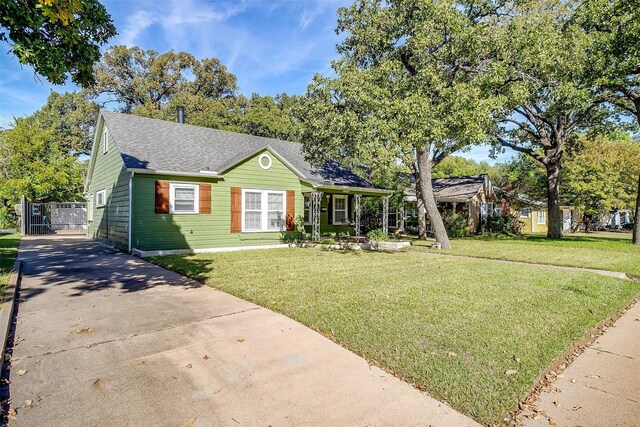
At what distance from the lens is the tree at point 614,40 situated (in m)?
13.0

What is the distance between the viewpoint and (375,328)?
4582 millimetres

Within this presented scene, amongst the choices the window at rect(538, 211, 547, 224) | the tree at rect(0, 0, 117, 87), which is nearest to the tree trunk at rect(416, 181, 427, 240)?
the tree at rect(0, 0, 117, 87)

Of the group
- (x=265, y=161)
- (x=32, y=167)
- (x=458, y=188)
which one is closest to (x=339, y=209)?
(x=265, y=161)

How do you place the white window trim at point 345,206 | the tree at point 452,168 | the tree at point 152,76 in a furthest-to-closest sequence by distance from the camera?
the tree at point 452,168 < the tree at point 152,76 < the white window trim at point 345,206

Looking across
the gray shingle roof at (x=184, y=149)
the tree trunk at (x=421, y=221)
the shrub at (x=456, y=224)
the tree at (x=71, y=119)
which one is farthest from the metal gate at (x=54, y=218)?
the shrub at (x=456, y=224)

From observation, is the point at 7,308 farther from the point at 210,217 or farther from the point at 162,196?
the point at 210,217

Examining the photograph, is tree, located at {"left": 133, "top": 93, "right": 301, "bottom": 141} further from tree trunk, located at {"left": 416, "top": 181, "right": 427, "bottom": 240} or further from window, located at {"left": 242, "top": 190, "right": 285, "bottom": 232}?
window, located at {"left": 242, "top": 190, "right": 285, "bottom": 232}

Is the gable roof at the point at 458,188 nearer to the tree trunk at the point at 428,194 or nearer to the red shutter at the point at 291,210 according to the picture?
the tree trunk at the point at 428,194

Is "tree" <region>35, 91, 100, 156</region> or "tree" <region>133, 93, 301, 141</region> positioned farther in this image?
"tree" <region>35, 91, 100, 156</region>

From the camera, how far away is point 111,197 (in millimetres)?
13734

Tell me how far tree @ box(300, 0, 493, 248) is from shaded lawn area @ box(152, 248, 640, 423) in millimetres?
4812

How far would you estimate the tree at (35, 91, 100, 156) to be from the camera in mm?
31875

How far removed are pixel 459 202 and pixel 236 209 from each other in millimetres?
16570

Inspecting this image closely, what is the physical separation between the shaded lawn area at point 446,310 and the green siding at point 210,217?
5.66 feet
